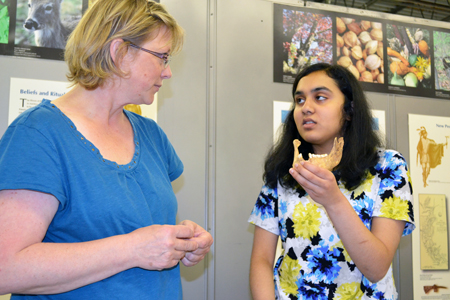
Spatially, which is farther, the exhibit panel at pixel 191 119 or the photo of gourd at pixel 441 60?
the photo of gourd at pixel 441 60

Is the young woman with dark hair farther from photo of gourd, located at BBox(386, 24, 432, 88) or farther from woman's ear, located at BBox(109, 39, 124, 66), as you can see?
photo of gourd, located at BBox(386, 24, 432, 88)

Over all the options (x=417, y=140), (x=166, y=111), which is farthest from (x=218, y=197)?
(x=417, y=140)

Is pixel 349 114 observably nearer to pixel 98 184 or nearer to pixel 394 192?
pixel 394 192

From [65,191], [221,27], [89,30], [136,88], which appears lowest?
[65,191]

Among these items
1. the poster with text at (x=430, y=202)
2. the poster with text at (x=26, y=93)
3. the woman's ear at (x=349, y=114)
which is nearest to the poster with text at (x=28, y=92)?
the poster with text at (x=26, y=93)

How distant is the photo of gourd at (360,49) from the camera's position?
2.52 meters

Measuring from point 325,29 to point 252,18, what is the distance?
48 centimetres

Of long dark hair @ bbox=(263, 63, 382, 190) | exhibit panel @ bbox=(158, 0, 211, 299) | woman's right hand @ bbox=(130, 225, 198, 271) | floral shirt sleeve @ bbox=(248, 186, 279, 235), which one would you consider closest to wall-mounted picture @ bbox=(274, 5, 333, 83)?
exhibit panel @ bbox=(158, 0, 211, 299)

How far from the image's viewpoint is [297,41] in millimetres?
2418

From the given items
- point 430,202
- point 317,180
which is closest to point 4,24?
point 317,180

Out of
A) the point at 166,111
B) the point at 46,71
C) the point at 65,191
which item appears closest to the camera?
the point at 65,191

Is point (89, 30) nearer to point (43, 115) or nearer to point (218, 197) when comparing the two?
point (43, 115)

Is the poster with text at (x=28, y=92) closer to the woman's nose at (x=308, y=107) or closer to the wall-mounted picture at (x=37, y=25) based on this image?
the wall-mounted picture at (x=37, y=25)

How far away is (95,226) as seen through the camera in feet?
3.48
